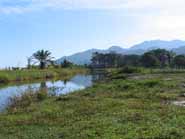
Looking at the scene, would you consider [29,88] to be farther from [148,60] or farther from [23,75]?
[148,60]

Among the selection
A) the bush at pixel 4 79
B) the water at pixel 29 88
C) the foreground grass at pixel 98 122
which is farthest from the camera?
the bush at pixel 4 79

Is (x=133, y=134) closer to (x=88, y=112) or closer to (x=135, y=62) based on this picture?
(x=88, y=112)

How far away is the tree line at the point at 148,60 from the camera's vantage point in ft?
355

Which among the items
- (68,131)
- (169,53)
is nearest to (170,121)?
(68,131)

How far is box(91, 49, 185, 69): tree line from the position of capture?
108 metres

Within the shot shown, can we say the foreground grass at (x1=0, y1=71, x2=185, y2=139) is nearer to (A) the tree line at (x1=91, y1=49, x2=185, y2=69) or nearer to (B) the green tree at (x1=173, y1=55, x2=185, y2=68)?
(B) the green tree at (x1=173, y1=55, x2=185, y2=68)

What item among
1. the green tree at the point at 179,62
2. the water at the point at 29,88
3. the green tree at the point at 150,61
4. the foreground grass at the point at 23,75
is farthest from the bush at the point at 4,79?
the green tree at the point at 179,62

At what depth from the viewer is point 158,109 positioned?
58.5ft

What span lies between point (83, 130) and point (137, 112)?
171 inches

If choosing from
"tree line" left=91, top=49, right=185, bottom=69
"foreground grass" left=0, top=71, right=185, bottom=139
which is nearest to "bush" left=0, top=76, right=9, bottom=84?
"foreground grass" left=0, top=71, right=185, bottom=139

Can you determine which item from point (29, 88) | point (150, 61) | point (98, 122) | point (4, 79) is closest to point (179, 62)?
point (150, 61)

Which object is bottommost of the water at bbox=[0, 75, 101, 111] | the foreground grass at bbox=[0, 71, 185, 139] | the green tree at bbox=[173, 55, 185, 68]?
the water at bbox=[0, 75, 101, 111]

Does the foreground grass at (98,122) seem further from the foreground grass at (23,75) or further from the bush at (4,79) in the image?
the foreground grass at (23,75)

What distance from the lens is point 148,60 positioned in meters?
110
